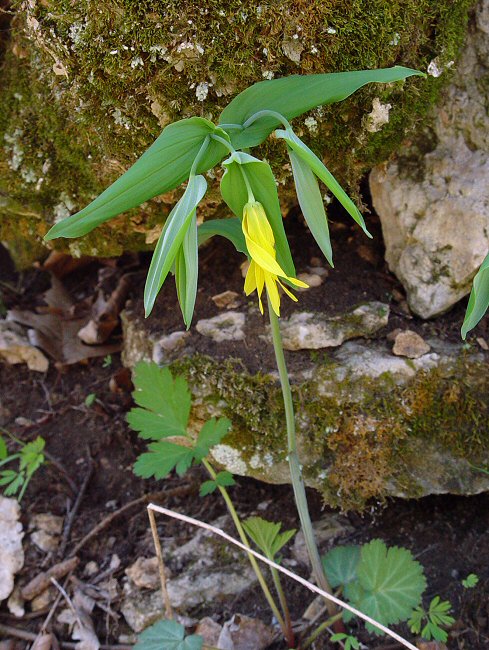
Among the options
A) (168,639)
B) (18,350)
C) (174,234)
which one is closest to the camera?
(174,234)

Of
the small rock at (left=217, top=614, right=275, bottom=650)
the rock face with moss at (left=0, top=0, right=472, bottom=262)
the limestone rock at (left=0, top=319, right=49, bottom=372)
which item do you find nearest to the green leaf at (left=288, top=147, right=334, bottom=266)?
the rock face with moss at (left=0, top=0, right=472, bottom=262)

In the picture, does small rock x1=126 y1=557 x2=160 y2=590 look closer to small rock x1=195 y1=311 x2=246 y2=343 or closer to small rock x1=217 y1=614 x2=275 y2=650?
small rock x1=217 y1=614 x2=275 y2=650

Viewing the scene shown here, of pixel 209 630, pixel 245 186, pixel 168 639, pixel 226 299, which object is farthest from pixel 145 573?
pixel 245 186

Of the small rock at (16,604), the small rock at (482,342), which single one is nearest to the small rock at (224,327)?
the small rock at (482,342)

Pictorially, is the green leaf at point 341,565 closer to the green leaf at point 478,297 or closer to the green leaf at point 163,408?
the green leaf at point 163,408

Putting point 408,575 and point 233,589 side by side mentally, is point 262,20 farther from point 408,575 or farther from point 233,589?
point 233,589

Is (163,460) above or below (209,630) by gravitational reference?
above

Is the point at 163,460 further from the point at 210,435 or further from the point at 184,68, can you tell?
the point at 184,68

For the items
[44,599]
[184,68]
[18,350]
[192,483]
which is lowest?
[44,599]
